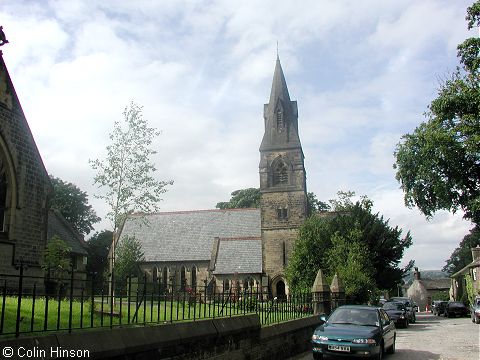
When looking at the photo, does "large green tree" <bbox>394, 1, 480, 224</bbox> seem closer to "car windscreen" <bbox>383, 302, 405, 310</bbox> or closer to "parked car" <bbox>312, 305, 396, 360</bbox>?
"car windscreen" <bbox>383, 302, 405, 310</bbox>

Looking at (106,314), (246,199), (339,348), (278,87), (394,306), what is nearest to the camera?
(106,314)

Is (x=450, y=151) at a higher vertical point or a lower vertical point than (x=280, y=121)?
lower

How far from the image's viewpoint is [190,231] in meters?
54.0

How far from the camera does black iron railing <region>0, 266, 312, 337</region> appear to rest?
6.26 meters

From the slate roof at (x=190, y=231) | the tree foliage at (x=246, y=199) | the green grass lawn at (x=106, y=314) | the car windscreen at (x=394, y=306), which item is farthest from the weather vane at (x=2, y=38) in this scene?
the tree foliage at (x=246, y=199)

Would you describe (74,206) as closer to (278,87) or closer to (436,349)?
(278,87)

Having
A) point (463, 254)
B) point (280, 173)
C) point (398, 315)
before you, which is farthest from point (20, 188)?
point (463, 254)

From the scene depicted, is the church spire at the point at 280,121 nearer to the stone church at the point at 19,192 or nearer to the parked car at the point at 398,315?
the parked car at the point at 398,315

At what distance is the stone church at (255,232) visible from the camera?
45.3 meters

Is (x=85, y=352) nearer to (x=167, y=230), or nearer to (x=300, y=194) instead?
(x=300, y=194)

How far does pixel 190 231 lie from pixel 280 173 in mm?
13779

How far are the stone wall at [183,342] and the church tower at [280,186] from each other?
3168cm

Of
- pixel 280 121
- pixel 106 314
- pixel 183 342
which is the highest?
pixel 280 121

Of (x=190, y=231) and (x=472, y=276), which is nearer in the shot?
(x=190, y=231)
